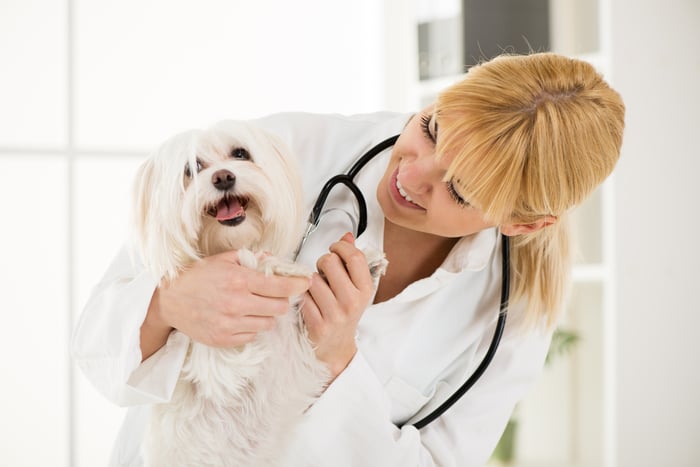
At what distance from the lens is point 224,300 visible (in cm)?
102

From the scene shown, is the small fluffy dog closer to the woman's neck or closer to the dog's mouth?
the dog's mouth

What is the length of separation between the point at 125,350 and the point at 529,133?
729 mm

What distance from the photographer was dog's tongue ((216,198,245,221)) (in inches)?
42.5

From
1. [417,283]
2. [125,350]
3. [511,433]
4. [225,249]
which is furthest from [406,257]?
[511,433]

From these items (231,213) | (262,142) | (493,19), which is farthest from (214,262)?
(493,19)

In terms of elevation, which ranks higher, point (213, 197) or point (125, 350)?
point (213, 197)

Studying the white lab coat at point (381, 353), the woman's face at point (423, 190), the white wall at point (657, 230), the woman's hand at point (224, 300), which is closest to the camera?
the woman's hand at point (224, 300)

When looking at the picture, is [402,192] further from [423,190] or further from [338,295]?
[338,295]

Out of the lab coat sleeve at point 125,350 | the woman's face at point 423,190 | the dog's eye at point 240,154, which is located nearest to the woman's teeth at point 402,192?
the woman's face at point 423,190

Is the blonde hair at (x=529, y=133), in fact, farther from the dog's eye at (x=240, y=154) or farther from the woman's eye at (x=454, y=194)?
the dog's eye at (x=240, y=154)

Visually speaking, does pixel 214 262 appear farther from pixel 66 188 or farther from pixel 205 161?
pixel 66 188

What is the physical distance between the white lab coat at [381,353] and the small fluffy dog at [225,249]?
0.06 m

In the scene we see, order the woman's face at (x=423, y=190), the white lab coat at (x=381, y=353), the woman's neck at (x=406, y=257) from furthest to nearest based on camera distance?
1. the woman's neck at (x=406, y=257)
2. the woman's face at (x=423, y=190)
3. the white lab coat at (x=381, y=353)

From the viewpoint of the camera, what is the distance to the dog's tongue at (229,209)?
1.08 meters
